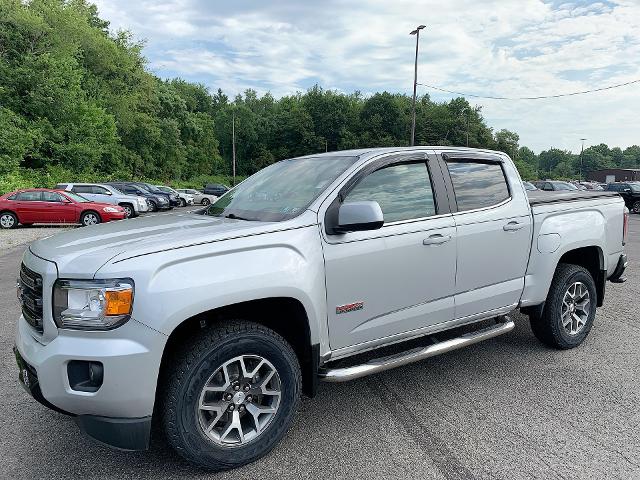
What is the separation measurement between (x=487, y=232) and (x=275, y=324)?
188 cm

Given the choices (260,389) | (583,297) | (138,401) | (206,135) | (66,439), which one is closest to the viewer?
(138,401)

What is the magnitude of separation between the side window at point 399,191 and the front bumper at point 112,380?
5.29ft

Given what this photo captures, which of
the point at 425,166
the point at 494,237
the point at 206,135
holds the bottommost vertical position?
the point at 494,237

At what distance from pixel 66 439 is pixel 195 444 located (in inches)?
42.5

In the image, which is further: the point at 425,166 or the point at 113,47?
the point at 113,47

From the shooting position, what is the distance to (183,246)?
2613 millimetres

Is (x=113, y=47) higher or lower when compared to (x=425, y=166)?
higher

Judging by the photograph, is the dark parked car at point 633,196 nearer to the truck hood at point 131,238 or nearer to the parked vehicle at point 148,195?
the parked vehicle at point 148,195

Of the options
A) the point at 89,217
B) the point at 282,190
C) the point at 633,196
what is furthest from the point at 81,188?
the point at 633,196

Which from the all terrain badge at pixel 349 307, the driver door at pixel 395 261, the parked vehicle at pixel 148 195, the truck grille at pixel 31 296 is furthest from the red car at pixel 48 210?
the all terrain badge at pixel 349 307

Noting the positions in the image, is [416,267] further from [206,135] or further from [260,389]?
[206,135]

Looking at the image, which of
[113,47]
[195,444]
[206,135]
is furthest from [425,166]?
[206,135]

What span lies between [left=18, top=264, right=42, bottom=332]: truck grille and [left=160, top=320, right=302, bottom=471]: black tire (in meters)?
0.76

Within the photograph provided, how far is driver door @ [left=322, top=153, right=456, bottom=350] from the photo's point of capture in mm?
3100
